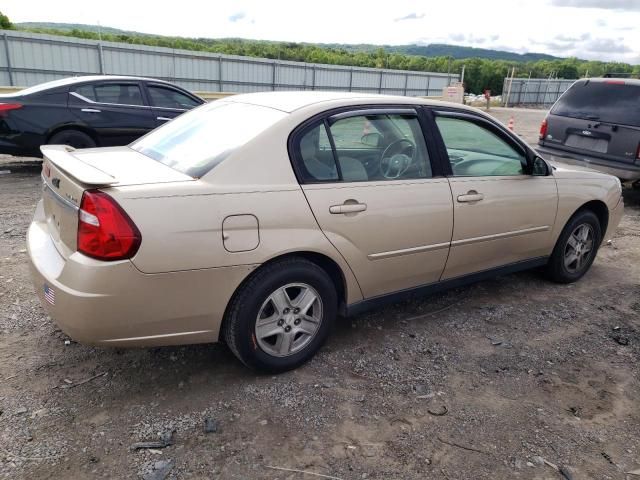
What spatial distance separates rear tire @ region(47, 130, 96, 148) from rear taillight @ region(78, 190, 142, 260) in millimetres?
6020

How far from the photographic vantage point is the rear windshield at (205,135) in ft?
9.96

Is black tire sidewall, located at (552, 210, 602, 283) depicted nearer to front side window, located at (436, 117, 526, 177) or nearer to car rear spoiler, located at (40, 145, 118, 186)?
front side window, located at (436, 117, 526, 177)

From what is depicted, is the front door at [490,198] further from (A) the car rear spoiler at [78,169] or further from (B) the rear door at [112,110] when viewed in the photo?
(B) the rear door at [112,110]

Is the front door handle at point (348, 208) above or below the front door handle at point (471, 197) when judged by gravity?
above

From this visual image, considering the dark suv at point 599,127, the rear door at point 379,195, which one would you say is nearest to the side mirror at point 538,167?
the rear door at point 379,195

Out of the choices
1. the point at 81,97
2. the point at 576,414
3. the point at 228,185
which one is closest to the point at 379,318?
the point at 576,414

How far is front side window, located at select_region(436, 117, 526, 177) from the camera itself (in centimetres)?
384

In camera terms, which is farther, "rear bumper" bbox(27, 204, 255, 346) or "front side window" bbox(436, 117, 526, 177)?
"front side window" bbox(436, 117, 526, 177)

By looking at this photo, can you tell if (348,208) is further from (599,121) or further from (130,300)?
(599,121)

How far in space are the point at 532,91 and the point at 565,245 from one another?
40.0 metres

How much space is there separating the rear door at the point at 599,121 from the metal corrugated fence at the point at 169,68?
60.5ft

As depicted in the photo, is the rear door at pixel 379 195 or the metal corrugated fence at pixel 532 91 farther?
the metal corrugated fence at pixel 532 91

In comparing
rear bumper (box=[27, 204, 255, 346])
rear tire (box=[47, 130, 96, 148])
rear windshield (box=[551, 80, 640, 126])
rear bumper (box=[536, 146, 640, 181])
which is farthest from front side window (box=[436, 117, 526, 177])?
rear tire (box=[47, 130, 96, 148])

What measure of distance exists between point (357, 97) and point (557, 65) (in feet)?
307
